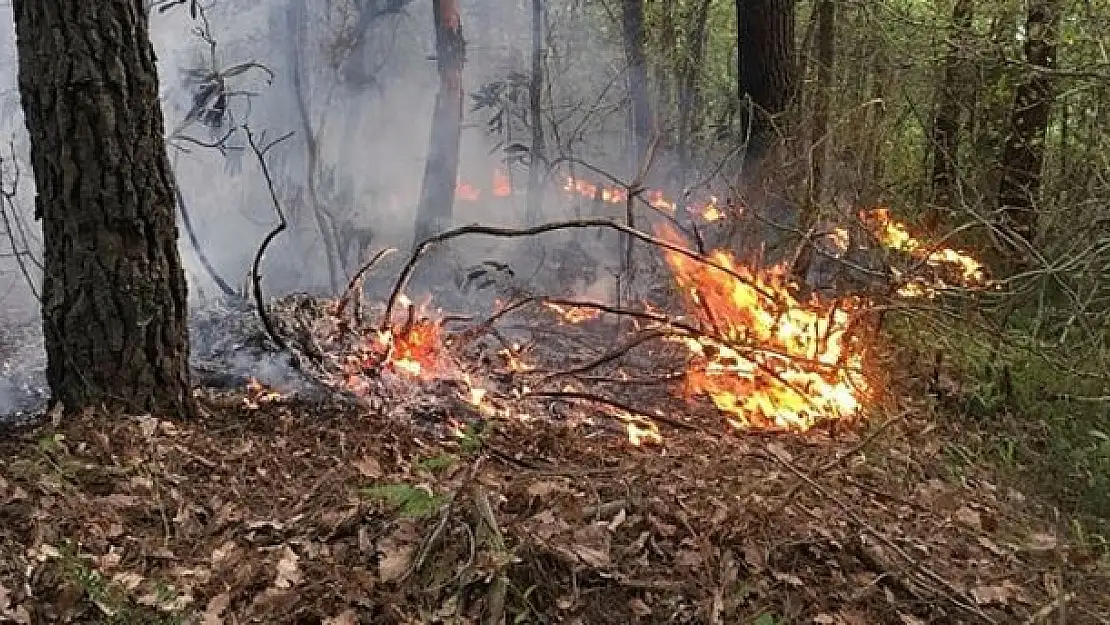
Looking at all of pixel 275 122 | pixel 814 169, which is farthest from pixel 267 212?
pixel 814 169

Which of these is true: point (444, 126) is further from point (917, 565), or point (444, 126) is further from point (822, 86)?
point (917, 565)

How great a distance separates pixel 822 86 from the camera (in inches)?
395

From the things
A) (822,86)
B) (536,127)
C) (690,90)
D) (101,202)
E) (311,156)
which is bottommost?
(311,156)

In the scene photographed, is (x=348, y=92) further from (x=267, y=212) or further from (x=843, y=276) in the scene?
(x=843, y=276)

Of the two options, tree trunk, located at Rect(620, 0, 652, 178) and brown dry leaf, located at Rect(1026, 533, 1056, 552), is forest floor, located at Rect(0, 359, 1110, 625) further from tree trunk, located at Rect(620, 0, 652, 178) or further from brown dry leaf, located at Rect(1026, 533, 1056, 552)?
tree trunk, located at Rect(620, 0, 652, 178)

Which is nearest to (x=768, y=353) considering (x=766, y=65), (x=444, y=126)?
(x=766, y=65)

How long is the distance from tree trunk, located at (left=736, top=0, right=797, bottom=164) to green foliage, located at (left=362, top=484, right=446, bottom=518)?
634cm

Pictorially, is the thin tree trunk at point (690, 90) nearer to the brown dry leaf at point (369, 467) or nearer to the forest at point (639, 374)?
the forest at point (639, 374)

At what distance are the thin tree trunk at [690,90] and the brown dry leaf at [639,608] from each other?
10811 mm

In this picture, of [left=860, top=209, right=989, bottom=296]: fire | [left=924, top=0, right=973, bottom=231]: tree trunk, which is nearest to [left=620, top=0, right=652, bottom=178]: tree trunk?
[left=924, top=0, right=973, bottom=231]: tree trunk

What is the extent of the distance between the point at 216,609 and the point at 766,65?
24.2 feet

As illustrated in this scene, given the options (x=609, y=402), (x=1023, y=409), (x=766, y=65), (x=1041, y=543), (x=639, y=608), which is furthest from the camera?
(x=766, y=65)

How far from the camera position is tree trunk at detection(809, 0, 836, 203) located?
917cm

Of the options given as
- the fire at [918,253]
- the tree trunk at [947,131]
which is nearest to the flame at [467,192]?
the tree trunk at [947,131]
